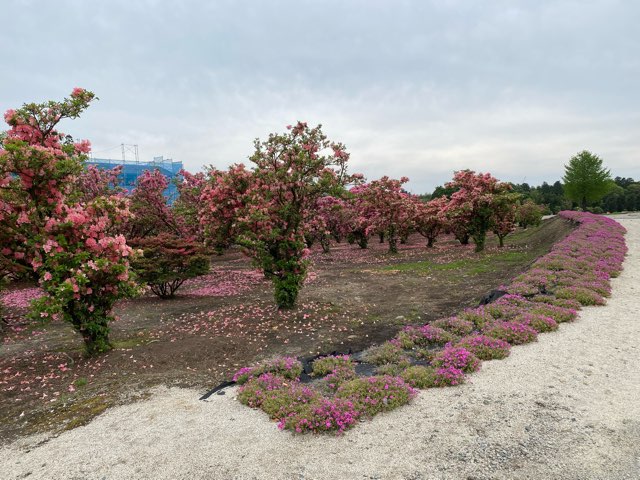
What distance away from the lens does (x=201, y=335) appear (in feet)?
34.9

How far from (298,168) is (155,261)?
777 centimetres

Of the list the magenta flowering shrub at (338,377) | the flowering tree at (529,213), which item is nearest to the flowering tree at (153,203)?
the magenta flowering shrub at (338,377)

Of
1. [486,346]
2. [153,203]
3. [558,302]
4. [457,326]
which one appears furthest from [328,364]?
[153,203]

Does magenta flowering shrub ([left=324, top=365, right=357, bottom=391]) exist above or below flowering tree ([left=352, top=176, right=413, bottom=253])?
below

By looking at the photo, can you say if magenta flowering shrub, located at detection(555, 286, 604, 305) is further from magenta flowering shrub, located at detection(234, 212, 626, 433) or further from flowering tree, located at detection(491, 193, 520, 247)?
flowering tree, located at detection(491, 193, 520, 247)

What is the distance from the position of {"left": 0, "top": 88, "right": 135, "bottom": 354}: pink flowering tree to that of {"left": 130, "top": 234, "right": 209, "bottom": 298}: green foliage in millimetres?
6319

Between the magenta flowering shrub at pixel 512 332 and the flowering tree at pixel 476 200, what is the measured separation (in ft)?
55.8

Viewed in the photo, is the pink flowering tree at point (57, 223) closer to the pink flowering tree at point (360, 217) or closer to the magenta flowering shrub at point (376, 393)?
the magenta flowering shrub at point (376, 393)

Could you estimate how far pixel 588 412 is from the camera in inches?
215

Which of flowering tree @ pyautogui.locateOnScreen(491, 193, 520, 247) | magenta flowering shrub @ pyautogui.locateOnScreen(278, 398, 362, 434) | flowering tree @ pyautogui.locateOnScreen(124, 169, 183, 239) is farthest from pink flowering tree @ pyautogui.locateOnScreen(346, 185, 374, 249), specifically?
magenta flowering shrub @ pyautogui.locateOnScreen(278, 398, 362, 434)

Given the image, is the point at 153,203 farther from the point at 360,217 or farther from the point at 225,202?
the point at 360,217

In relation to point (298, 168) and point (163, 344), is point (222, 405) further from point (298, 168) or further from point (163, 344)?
point (298, 168)

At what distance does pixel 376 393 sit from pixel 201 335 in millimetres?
6172

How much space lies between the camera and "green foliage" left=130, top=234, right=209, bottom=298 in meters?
15.3
